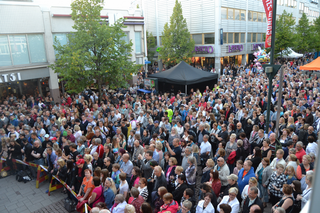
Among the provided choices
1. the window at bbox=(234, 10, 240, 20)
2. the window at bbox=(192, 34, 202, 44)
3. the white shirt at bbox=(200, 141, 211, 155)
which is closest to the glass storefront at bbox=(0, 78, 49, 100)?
the white shirt at bbox=(200, 141, 211, 155)

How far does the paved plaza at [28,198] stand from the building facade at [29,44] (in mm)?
10837

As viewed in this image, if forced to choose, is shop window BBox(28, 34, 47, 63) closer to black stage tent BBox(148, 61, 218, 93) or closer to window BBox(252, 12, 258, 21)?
black stage tent BBox(148, 61, 218, 93)

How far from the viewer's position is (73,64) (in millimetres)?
13859

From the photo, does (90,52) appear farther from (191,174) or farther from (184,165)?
(191,174)

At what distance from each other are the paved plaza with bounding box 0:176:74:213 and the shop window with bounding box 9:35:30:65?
11.4m

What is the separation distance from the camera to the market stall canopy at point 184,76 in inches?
649

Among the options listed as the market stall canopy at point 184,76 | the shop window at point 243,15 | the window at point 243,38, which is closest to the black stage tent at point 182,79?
the market stall canopy at point 184,76

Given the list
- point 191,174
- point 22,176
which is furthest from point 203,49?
point 191,174

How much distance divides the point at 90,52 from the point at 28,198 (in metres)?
9.57

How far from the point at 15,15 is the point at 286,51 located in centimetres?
2865

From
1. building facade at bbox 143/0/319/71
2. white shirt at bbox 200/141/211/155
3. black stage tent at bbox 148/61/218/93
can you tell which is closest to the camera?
white shirt at bbox 200/141/211/155

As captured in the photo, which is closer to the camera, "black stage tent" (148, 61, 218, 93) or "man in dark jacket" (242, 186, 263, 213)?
"man in dark jacket" (242, 186, 263, 213)

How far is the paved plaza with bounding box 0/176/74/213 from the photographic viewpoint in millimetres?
6855

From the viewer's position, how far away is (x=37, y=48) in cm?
1770
